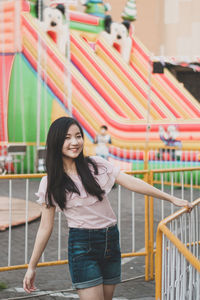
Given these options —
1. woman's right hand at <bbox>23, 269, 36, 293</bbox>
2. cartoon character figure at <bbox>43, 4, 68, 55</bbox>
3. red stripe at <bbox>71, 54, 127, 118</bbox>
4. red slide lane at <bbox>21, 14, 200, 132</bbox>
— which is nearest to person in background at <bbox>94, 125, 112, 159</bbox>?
red slide lane at <bbox>21, 14, 200, 132</bbox>

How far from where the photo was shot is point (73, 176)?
9.78 feet

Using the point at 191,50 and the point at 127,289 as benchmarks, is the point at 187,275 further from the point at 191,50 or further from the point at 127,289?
the point at 191,50

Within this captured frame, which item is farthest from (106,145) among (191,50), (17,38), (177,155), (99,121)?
(191,50)

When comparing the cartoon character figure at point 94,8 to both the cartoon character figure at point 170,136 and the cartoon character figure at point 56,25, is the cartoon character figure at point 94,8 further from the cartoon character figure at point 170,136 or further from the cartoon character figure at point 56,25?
the cartoon character figure at point 170,136

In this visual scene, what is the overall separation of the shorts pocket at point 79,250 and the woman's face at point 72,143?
1.62 feet

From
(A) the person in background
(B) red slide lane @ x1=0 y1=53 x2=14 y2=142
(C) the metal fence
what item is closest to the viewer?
(C) the metal fence

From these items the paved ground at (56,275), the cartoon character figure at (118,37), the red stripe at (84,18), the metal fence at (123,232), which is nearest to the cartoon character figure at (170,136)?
the metal fence at (123,232)

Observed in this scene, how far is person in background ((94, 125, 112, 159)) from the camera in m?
13.6

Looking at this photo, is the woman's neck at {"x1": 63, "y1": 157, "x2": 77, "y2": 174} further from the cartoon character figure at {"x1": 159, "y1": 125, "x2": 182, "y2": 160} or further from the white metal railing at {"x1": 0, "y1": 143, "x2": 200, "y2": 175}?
the cartoon character figure at {"x1": 159, "y1": 125, "x2": 182, "y2": 160}

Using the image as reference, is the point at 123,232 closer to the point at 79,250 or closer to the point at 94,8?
the point at 79,250

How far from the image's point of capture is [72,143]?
2947 mm

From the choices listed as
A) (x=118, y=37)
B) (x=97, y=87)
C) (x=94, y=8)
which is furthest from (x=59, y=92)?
(x=94, y=8)

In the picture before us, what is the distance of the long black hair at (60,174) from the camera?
2932 mm

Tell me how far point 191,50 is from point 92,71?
22.2ft
